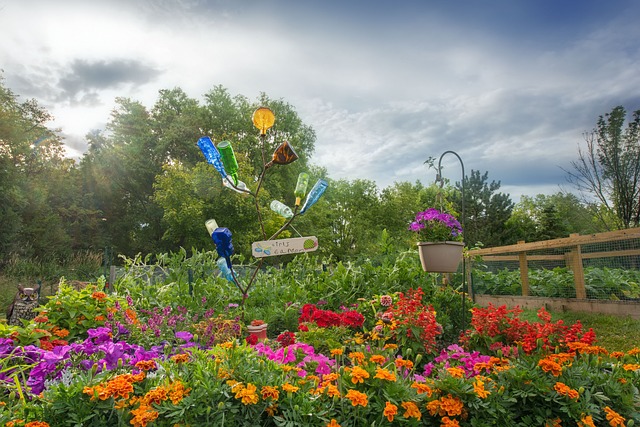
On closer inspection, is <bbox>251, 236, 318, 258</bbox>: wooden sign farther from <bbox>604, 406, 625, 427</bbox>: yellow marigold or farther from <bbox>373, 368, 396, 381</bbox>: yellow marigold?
<bbox>604, 406, 625, 427</bbox>: yellow marigold

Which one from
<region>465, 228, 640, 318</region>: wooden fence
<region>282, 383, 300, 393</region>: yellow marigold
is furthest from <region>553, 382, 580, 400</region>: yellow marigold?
<region>465, 228, 640, 318</region>: wooden fence

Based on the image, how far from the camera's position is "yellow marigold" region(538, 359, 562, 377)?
1.84 m

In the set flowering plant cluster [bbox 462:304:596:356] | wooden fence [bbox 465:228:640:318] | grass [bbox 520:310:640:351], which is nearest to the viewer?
flowering plant cluster [bbox 462:304:596:356]

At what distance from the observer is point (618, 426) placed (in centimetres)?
Answer: 178

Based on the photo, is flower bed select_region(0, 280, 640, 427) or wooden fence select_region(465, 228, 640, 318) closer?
flower bed select_region(0, 280, 640, 427)

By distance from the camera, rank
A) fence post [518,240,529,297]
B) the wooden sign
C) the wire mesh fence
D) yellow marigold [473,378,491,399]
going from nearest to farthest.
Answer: yellow marigold [473,378,491,399] → the wooden sign → the wire mesh fence → fence post [518,240,529,297]

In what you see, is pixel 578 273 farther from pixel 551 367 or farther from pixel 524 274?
pixel 551 367

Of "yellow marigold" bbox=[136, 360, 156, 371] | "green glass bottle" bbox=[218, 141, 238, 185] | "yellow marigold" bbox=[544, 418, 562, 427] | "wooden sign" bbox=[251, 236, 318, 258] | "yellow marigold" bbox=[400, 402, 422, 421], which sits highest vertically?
"green glass bottle" bbox=[218, 141, 238, 185]

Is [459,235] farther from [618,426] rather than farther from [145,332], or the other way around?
[145,332]

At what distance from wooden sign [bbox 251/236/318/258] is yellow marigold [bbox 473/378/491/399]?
2.25 m

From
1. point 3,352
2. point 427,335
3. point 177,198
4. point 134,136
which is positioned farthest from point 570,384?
point 134,136

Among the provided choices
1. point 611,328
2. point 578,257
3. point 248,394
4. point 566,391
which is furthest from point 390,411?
point 578,257

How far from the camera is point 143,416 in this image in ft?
4.90

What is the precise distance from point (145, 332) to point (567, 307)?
5.29m
